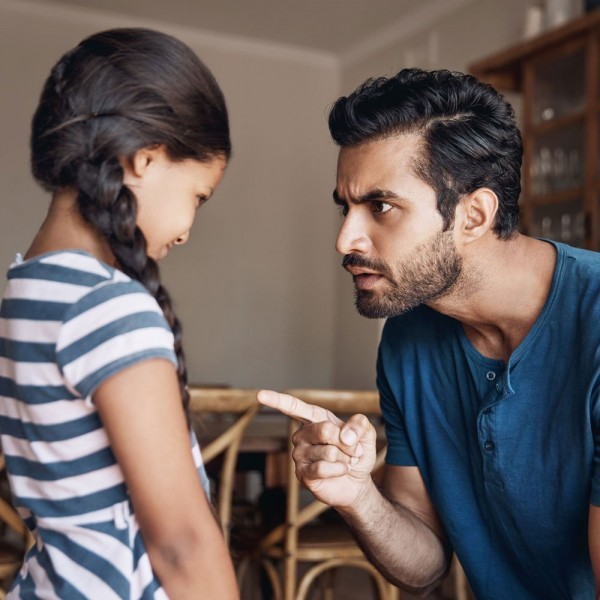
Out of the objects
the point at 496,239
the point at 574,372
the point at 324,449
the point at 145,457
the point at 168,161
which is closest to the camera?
the point at 145,457

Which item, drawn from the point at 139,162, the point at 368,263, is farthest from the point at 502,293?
the point at 139,162

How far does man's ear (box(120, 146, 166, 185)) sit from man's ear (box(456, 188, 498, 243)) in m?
0.69

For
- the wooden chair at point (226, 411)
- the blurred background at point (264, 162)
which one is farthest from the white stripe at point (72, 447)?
the blurred background at point (264, 162)

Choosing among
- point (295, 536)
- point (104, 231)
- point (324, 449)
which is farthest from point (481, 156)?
point (295, 536)

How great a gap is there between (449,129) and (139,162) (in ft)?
2.31

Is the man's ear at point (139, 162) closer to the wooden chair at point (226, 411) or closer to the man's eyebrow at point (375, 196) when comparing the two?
the man's eyebrow at point (375, 196)

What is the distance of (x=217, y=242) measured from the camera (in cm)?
579

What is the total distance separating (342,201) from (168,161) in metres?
0.57

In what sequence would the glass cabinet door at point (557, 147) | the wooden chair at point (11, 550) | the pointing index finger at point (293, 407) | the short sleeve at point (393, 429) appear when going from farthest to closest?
the glass cabinet door at point (557, 147) < the wooden chair at point (11, 550) < the short sleeve at point (393, 429) < the pointing index finger at point (293, 407)

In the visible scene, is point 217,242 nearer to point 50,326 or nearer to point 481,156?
point 481,156

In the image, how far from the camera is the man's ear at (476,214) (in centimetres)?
146

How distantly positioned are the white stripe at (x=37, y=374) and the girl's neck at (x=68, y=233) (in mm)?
130

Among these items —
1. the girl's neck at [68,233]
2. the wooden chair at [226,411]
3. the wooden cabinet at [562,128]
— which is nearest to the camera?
the girl's neck at [68,233]

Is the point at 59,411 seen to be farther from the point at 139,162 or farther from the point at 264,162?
the point at 264,162
